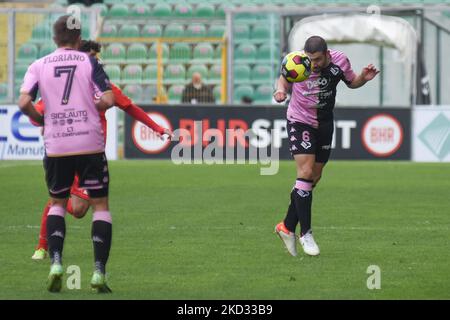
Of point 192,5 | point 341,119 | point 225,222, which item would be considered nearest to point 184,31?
point 192,5

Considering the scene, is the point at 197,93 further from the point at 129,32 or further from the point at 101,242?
the point at 101,242

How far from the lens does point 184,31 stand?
1282 inches

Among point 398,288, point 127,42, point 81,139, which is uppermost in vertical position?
point 127,42

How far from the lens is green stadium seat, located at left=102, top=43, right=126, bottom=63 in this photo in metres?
30.5

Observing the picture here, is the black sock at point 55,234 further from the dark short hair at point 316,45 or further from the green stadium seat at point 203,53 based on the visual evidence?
the green stadium seat at point 203,53

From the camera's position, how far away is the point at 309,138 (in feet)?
39.3

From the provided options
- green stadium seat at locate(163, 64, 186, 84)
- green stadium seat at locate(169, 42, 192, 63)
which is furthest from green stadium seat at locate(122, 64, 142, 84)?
green stadium seat at locate(169, 42, 192, 63)

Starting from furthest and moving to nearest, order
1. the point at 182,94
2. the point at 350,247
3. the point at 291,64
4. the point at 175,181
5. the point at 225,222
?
the point at 182,94 → the point at 175,181 → the point at 225,222 → the point at 350,247 → the point at 291,64

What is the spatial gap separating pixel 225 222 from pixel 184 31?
Answer: 59.7ft

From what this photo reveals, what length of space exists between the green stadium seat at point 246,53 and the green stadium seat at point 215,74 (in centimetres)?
89

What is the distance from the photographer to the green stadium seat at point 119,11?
111ft

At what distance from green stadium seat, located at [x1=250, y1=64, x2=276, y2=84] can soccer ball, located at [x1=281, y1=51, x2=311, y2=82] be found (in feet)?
62.3

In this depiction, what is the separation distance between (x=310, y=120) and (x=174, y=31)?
20928mm
